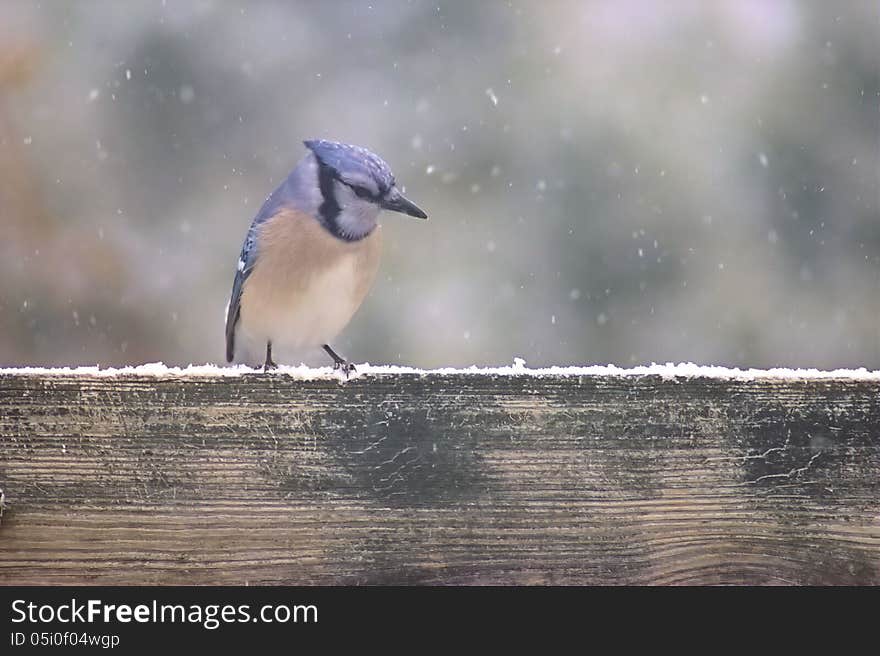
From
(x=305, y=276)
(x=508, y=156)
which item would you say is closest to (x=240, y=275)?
(x=305, y=276)

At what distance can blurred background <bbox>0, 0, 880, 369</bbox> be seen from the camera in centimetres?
529

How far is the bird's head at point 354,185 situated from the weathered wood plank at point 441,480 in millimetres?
1061

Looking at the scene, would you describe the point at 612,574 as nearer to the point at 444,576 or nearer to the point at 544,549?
the point at 544,549

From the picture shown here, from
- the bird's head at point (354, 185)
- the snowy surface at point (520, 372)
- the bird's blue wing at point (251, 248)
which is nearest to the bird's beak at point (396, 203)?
the bird's head at point (354, 185)

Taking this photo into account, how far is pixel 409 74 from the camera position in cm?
586

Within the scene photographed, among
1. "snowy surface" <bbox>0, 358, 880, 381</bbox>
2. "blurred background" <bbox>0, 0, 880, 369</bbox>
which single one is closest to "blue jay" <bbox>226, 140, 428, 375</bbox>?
"snowy surface" <bbox>0, 358, 880, 381</bbox>

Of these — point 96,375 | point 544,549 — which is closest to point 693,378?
point 544,549

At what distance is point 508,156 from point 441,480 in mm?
4192

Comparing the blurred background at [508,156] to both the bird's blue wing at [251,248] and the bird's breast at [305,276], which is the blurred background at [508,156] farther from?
the bird's breast at [305,276]

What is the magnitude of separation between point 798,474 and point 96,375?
37.3 inches

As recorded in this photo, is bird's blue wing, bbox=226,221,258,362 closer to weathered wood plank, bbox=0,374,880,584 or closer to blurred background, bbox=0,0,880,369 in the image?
weathered wood plank, bbox=0,374,880,584

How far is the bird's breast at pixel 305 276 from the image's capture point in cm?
299

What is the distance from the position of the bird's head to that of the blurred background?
2.27 m
